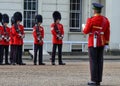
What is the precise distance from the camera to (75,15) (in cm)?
3381

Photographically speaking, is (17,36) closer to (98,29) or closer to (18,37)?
(18,37)

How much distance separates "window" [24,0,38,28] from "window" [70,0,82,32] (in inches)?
82.4

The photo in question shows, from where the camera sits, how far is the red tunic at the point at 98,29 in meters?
13.5

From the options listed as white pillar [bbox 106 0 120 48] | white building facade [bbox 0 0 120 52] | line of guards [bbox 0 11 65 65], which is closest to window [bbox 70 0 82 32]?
white building facade [bbox 0 0 120 52]

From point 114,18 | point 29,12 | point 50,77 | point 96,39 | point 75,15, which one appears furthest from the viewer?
point 75,15

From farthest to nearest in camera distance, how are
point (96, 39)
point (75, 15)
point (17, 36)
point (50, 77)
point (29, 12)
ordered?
point (75, 15)
point (29, 12)
point (17, 36)
point (50, 77)
point (96, 39)

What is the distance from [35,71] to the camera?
1748cm

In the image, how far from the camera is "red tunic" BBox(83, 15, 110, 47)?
44.2 feet

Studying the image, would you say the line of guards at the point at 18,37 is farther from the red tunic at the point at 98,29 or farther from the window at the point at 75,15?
the window at the point at 75,15

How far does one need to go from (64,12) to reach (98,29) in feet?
65.1

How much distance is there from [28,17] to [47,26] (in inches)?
46.3

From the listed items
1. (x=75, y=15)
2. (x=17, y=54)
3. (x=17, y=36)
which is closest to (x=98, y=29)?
(x=17, y=36)

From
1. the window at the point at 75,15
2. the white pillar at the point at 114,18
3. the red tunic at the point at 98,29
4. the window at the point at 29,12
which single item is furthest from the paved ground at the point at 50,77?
the window at the point at 75,15

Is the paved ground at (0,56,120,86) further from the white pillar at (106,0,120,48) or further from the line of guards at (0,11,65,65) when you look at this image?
the white pillar at (106,0,120,48)
